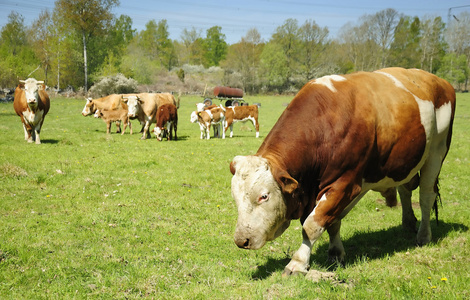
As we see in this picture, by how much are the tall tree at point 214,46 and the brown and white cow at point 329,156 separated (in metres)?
109

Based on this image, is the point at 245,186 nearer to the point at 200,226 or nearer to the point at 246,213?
the point at 246,213

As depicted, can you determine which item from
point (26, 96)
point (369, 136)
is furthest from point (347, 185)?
point (26, 96)

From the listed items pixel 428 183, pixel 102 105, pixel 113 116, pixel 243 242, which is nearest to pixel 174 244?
pixel 243 242

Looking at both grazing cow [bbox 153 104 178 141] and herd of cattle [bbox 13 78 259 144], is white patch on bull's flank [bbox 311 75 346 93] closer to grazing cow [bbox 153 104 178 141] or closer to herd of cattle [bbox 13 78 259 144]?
herd of cattle [bbox 13 78 259 144]

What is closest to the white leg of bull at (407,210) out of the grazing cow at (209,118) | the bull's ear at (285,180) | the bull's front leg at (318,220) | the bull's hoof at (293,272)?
the bull's front leg at (318,220)

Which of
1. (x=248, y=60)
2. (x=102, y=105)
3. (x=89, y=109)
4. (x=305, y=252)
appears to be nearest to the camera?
(x=305, y=252)

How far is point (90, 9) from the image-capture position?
164ft

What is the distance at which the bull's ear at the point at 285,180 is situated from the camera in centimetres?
396

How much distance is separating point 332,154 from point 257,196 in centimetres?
110

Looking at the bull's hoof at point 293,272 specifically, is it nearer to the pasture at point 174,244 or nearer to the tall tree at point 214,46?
the pasture at point 174,244

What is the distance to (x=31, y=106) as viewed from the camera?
46.4 ft

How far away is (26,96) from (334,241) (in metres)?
13.3

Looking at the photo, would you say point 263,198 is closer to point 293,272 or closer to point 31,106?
point 293,272

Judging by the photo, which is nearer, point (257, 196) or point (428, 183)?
point (257, 196)
